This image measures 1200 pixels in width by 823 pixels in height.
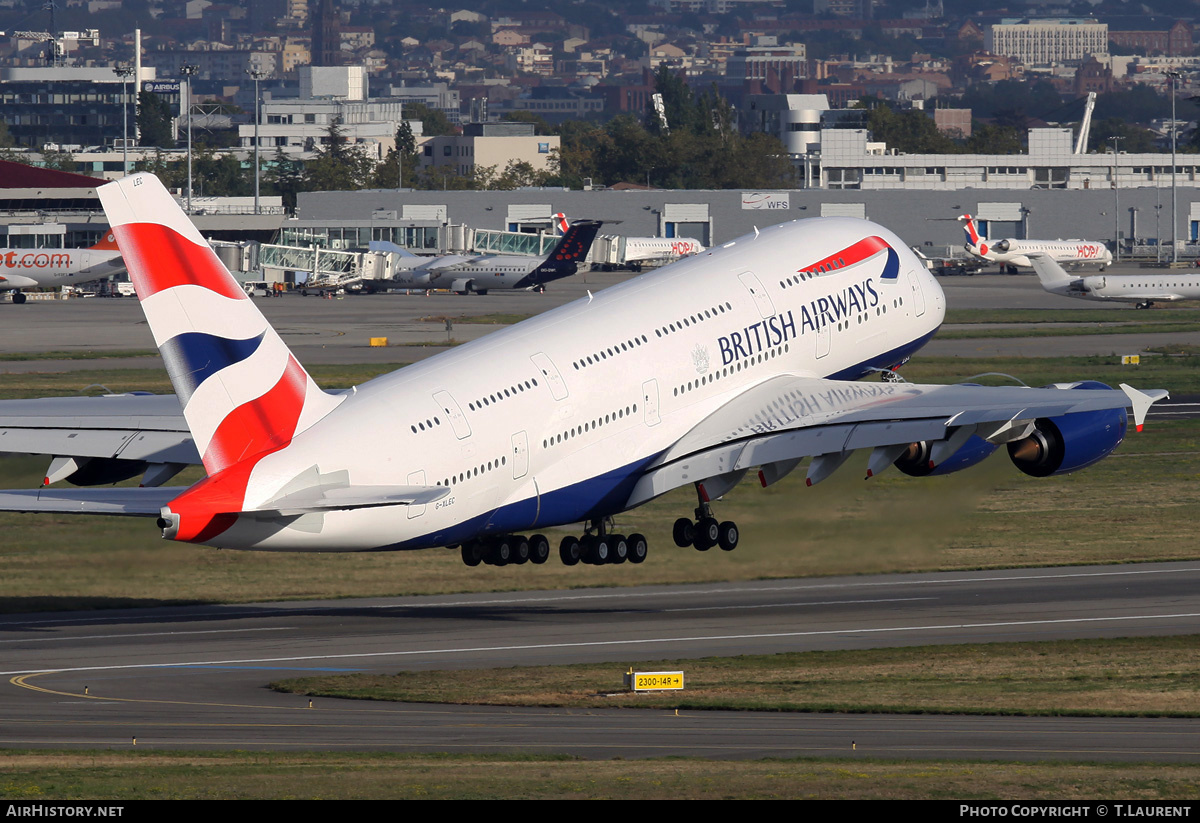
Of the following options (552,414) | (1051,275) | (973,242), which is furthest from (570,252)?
(552,414)

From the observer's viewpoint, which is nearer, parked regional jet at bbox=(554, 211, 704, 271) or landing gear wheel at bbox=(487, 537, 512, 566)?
landing gear wheel at bbox=(487, 537, 512, 566)

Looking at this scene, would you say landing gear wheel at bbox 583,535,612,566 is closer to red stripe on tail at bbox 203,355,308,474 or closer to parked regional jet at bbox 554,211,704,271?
red stripe on tail at bbox 203,355,308,474

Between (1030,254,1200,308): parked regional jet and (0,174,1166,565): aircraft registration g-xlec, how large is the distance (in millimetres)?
96131

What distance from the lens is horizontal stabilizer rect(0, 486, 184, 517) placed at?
34000 millimetres

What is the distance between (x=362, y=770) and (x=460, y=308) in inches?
4772

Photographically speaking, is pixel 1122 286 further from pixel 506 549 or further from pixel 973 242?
pixel 506 549

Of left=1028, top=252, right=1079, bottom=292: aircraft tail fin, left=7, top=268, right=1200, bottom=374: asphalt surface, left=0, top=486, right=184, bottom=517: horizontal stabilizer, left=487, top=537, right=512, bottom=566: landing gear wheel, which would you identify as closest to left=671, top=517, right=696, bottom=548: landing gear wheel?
left=487, top=537, right=512, bottom=566: landing gear wheel

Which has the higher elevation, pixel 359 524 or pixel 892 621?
pixel 359 524

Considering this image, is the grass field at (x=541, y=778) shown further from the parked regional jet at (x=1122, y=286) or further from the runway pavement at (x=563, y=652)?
the parked regional jet at (x=1122, y=286)

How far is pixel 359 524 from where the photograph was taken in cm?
3816

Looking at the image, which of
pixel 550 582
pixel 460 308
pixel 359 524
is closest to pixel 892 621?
pixel 550 582

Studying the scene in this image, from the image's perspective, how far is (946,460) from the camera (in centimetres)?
4788

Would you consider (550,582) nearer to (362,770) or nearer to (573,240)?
(362,770)

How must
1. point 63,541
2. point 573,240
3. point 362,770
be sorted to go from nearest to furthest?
point 362,770 → point 63,541 → point 573,240
